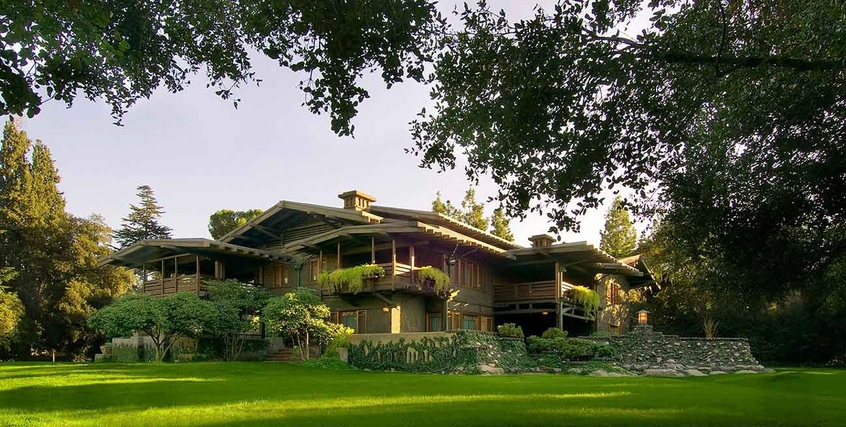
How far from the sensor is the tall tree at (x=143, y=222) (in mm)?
50969

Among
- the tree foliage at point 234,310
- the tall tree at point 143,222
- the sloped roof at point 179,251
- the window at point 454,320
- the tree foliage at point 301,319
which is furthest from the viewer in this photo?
the tall tree at point 143,222

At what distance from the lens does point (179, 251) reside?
28984 millimetres

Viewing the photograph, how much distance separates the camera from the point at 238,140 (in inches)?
518

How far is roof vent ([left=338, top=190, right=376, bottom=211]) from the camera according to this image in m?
26.8

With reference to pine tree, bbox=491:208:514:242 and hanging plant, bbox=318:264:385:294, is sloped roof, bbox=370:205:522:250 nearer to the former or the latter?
hanging plant, bbox=318:264:385:294

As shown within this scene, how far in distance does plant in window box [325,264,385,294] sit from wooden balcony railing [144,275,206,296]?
666 cm

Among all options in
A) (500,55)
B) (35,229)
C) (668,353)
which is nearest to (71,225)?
(35,229)

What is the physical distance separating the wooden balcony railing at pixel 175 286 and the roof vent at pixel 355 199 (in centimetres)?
693

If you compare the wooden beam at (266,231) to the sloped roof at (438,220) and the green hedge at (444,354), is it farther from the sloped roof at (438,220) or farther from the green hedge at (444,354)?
the green hedge at (444,354)

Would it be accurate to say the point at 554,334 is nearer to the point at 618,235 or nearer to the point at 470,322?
the point at 470,322

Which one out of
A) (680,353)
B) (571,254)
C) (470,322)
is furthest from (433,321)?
(680,353)

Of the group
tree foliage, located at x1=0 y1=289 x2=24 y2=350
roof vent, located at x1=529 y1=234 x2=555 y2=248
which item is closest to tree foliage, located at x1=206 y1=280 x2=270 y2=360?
roof vent, located at x1=529 y1=234 x2=555 y2=248

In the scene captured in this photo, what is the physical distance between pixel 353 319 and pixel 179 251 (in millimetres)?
8917

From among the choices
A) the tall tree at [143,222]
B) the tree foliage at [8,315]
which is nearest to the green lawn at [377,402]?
the tree foliage at [8,315]
